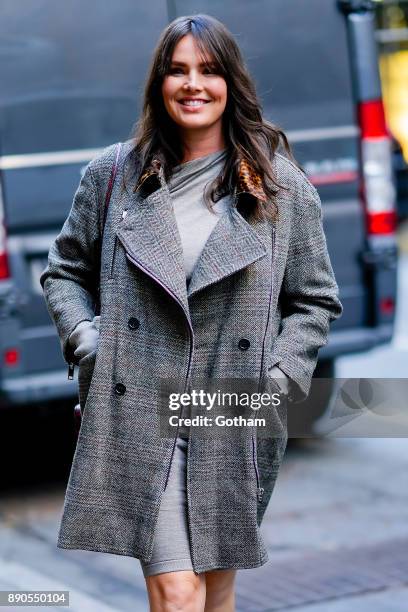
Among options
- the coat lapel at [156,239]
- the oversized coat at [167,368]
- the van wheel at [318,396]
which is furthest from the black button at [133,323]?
the van wheel at [318,396]

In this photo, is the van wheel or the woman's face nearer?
the woman's face

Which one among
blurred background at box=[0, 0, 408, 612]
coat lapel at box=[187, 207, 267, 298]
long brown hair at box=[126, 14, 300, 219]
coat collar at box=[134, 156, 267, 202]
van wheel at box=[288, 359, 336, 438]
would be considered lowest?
van wheel at box=[288, 359, 336, 438]

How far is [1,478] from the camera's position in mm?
7434

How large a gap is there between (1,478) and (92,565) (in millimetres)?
1755

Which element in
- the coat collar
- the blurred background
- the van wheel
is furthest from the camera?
the van wheel

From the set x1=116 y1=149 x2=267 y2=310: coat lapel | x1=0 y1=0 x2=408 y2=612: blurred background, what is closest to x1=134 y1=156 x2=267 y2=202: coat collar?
x1=116 y1=149 x2=267 y2=310: coat lapel

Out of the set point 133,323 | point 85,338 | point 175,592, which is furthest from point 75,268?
point 175,592

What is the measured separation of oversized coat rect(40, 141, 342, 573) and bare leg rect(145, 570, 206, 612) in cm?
5

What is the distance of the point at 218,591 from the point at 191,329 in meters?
0.71

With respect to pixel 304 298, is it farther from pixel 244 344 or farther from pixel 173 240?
pixel 173 240

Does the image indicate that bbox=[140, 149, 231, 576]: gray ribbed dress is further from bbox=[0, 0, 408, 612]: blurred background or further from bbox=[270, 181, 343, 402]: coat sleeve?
bbox=[0, 0, 408, 612]: blurred background

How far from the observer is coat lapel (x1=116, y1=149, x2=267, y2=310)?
3.42 metres

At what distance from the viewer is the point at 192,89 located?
11.5 ft

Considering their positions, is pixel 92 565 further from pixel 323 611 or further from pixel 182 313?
pixel 182 313
